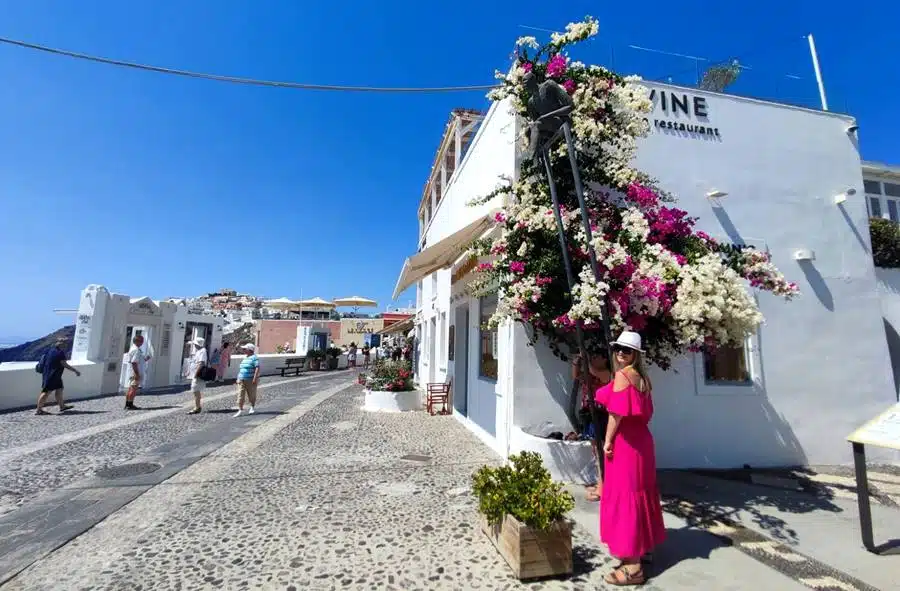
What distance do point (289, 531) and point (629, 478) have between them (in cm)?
293

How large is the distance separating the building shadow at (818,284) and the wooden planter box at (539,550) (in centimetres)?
660

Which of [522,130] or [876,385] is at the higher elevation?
[522,130]

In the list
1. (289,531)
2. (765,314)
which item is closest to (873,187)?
(765,314)

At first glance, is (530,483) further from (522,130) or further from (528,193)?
(522,130)

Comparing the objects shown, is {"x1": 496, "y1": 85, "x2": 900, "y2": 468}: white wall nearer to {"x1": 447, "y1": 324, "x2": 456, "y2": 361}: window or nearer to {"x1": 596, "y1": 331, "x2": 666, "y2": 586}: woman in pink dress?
{"x1": 596, "y1": 331, "x2": 666, "y2": 586}: woman in pink dress

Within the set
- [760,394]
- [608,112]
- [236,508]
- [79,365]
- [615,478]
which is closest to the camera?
[615,478]

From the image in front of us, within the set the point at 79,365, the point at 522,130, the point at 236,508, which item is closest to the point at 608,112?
the point at 522,130

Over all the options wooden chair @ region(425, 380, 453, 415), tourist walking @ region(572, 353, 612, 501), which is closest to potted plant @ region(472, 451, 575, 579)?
tourist walking @ region(572, 353, 612, 501)

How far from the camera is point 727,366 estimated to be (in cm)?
683

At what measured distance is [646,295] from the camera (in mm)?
4523

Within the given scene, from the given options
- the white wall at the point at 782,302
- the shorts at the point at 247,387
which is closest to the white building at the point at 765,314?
the white wall at the point at 782,302

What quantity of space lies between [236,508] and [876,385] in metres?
9.42

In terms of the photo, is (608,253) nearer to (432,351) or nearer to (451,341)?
(451,341)

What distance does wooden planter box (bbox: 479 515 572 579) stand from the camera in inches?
125
